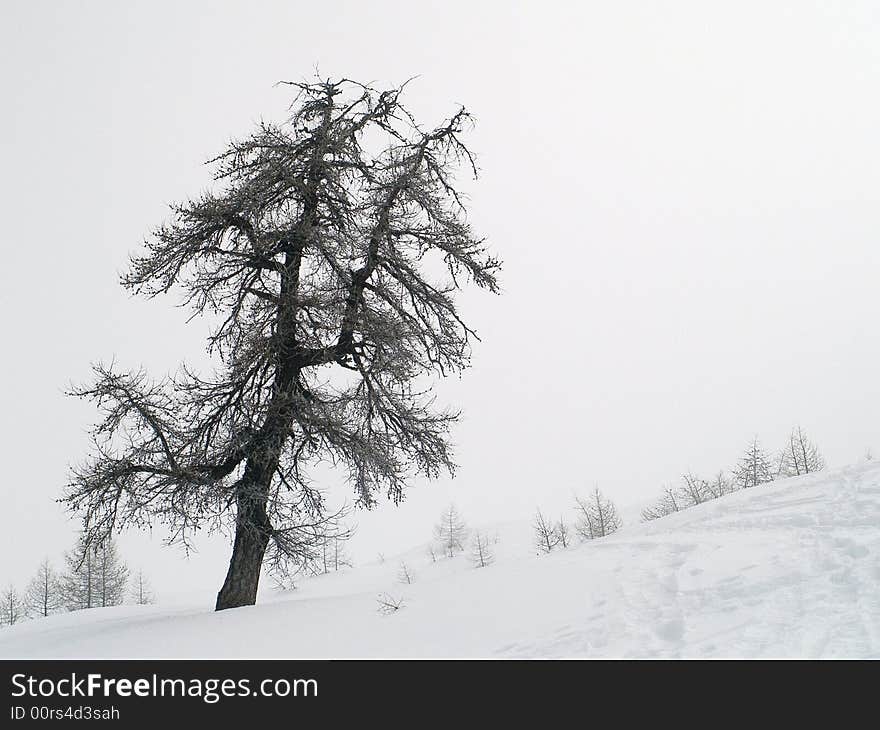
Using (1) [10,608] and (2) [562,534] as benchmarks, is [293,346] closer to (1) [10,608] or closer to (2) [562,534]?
(2) [562,534]

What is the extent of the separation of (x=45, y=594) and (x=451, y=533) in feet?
126

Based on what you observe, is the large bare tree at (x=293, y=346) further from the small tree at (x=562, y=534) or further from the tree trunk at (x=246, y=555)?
the small tree at (x=562, y=534)

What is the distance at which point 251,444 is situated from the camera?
29.7 feet

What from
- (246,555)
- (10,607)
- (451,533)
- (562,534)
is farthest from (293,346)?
(451,533)

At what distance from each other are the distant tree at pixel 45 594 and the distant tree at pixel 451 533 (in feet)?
120

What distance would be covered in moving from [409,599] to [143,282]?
22.3 ft

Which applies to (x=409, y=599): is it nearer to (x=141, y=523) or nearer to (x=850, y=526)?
(x=141, y=523)

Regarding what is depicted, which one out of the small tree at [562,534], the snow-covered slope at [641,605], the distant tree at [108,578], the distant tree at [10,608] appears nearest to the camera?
the snow-covered slope at [641,605]

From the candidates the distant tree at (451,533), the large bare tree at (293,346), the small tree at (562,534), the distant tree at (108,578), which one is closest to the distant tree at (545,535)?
the small tree at (562,534)

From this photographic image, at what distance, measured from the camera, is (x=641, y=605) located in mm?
5074

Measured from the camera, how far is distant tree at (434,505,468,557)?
63625 mm

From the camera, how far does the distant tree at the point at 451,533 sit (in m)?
63.6

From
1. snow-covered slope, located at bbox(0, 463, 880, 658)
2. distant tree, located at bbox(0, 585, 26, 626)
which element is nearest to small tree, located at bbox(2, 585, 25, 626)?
distant tree, located at bbox(0, 585, 26, 626)
